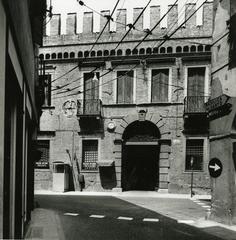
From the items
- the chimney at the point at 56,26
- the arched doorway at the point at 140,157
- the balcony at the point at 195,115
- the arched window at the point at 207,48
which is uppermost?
the chimney at the point at 56,26

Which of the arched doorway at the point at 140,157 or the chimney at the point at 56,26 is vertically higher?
the chimney at the point at 56,26

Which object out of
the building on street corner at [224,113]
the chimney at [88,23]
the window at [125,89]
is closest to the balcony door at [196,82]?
the window at [125,89]

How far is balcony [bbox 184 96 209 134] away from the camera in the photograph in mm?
22719

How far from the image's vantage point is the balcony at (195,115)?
22719 mm

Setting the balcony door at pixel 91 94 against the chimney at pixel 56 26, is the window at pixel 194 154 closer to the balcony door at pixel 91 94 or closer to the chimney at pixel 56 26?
the balcony door at pixel 91 94

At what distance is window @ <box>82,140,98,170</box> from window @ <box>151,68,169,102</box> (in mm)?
4577

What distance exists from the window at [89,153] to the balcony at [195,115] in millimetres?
5647

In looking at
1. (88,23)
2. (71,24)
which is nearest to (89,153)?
(88,23)

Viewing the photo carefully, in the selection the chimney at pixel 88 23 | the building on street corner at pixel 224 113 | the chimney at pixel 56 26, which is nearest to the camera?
the building on street corner at pixel 224 113

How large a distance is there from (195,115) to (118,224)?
12.2 meters

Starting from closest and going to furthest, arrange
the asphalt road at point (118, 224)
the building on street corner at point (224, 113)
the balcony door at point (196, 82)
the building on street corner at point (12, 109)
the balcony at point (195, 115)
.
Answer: the building on street corner at point (12, 109) → the asphalt road at point (118, 224) → the building on street corner at point (224, 113) → the balcony at point (195, 115) → the balcony door at point (196, 82)

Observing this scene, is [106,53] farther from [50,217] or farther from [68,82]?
[50,217]

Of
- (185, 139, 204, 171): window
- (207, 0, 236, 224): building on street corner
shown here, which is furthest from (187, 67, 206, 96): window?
(207, 0, 236, 224): building on street corner

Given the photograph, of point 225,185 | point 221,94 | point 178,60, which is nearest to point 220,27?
point 221,94
